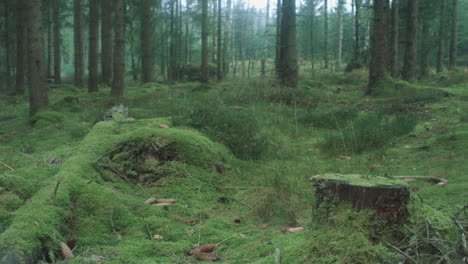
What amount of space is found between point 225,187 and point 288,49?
8254 mm

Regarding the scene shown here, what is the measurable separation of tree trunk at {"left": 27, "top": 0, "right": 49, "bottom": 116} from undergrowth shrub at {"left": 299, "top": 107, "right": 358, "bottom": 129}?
684 cm

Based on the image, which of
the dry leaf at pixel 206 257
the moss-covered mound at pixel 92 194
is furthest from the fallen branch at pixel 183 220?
the dry leaf at pixel 206 257

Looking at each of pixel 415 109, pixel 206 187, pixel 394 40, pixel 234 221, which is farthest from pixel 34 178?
pixel 394 40

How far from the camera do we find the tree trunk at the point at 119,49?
12.1 meters

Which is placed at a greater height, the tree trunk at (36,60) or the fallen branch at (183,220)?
the tree trunk at (36,60)

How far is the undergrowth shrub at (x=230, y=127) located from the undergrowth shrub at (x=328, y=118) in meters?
2.31

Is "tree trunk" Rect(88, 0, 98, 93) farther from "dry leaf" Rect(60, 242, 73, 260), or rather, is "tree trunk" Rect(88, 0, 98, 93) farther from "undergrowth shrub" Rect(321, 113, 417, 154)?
"dry leaf" Rect(60, 242, 73, 260)

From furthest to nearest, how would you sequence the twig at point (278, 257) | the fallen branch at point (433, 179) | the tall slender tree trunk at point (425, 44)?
1. the tall slender tree trunk at point (425, 44)
2. the fallen branch at point (433, 179)
3. the twig at point (278, 257)

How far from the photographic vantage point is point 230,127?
576 cm

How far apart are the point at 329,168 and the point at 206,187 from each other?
1662 mm

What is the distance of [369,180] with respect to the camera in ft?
7.69

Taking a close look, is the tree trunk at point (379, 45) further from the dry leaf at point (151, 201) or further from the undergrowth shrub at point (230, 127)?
the dry leaf at point (151, 201)

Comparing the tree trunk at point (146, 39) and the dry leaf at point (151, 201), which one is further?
the tree trunk at point (146, 39)

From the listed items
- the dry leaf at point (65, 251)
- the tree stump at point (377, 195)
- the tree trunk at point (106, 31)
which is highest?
the tree trunk at point (106, 31)
